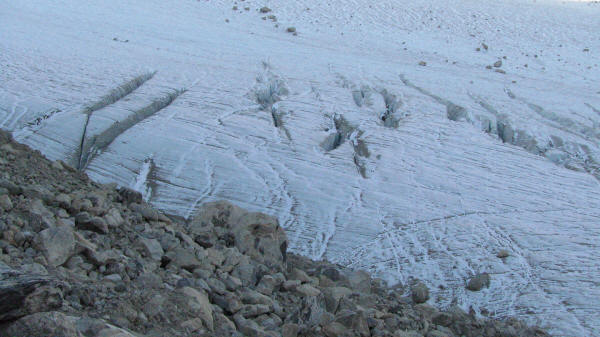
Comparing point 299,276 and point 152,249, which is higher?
point 152,249

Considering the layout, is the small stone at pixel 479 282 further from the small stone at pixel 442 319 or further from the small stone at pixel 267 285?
the small stone at pixel 267 285

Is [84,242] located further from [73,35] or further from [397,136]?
[73,35]

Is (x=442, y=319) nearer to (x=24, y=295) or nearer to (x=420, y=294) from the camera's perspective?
(x=420, y=294)

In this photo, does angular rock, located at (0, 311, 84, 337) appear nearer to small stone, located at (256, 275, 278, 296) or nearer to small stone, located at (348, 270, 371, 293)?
small stone, located at (256, 275, 278, 296)

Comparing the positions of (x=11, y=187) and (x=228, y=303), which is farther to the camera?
(x=11, y=187)

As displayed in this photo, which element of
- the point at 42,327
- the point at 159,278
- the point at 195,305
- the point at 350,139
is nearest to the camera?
the point at 42,327

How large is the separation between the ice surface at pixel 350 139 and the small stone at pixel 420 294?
0.12 m

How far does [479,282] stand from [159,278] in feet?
7.50

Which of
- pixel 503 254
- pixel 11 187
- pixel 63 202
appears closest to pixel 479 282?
pixel 503 254

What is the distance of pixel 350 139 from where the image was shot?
19.3 feet

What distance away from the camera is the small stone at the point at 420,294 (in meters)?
3.59

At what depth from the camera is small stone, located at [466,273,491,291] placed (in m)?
3.79

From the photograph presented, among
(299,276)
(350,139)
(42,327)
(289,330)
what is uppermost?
(42,327)

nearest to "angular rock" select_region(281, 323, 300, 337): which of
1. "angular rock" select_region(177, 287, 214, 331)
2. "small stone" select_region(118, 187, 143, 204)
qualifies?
"angular rock" select_region(177, 287, 214, 331)
